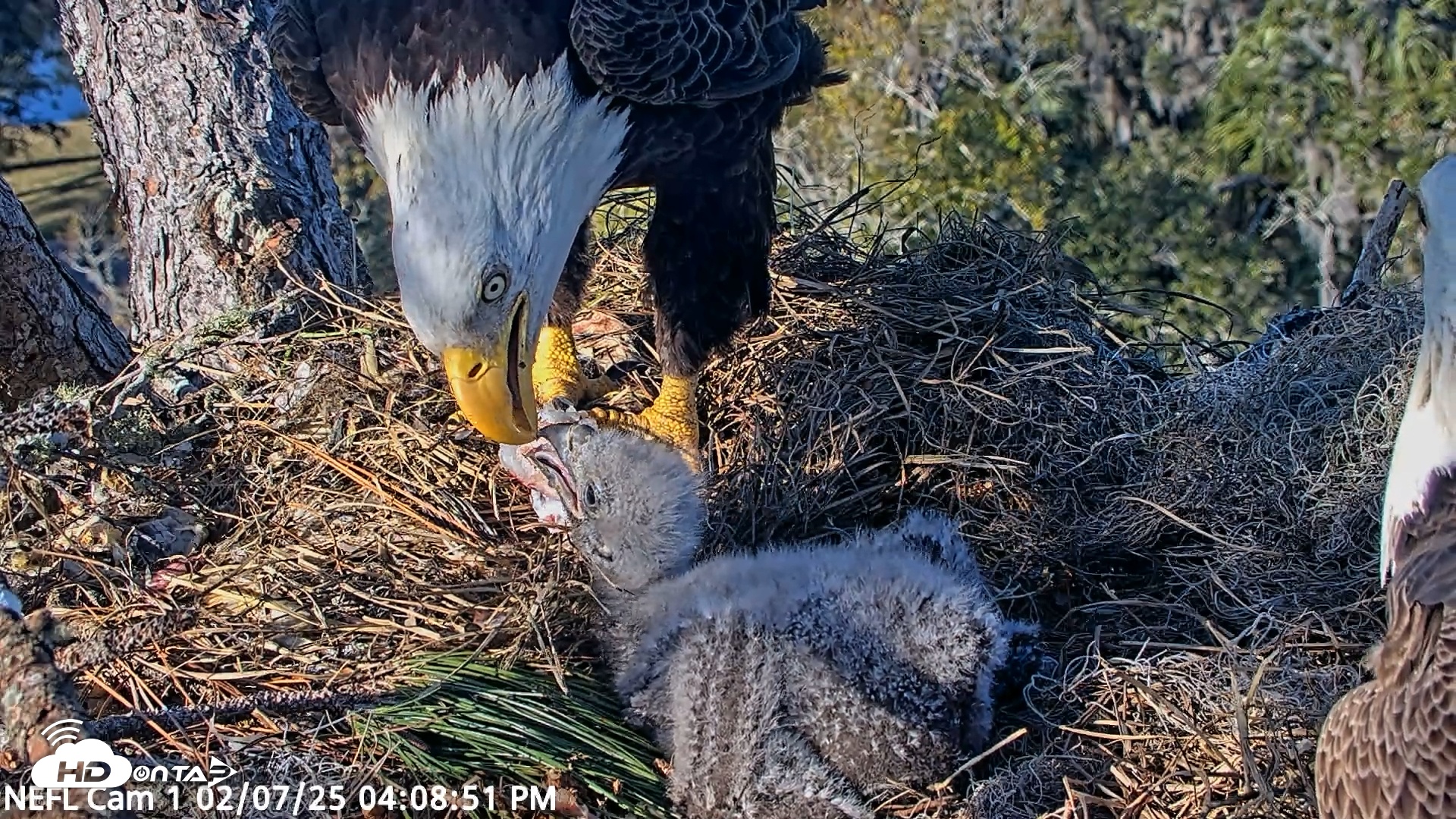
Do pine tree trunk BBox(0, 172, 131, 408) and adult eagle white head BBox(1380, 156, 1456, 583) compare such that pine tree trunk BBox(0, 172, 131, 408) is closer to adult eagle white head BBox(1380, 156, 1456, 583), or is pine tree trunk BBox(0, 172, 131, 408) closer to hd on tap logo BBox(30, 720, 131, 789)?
hd on tap logo BBox(30, 720, 131, 789)

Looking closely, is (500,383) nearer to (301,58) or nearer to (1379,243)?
(301,58)

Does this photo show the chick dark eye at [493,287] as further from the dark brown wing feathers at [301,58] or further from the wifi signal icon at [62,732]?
the wifi signal icon at [62,732]

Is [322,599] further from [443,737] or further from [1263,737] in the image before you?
[1263,737]

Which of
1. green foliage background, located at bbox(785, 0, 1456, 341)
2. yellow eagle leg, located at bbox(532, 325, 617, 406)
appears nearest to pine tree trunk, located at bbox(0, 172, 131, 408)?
yellow eagle leg, located at bbox(532, 325, 617, 406)

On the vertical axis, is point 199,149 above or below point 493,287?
above

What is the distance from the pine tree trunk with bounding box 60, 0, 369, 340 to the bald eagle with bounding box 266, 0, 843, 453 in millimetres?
471

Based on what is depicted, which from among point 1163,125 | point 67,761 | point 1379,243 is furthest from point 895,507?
point 1163,125

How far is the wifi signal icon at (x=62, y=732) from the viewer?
5.40 ft

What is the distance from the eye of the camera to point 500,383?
2.53 metres

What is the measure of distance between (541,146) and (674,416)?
0.96 meters

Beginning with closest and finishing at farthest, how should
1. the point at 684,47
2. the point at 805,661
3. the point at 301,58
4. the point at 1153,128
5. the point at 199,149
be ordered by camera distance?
1. the point at 805,661
2. the point at 684,47
3. the point at 301,58
4. the point at 199,149
5. the point at 1153,128

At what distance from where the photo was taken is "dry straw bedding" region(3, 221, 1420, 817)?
241 cm

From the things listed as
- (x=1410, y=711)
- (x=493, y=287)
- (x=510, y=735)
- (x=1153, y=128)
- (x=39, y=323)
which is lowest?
(x=1410, y=711)

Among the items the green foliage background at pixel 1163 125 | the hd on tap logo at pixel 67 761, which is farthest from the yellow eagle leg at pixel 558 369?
the green foliage background at pixel 1163 125
